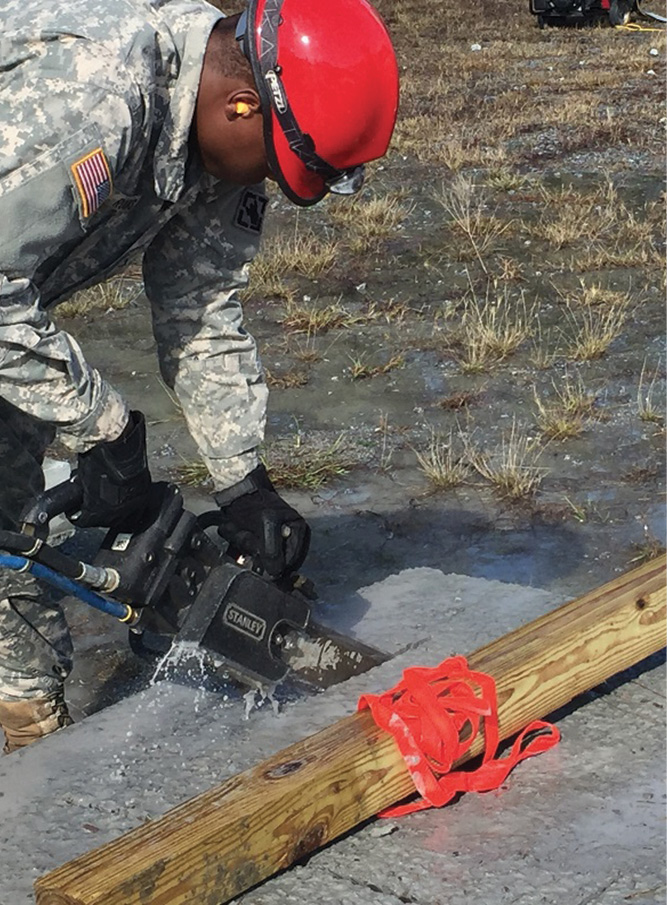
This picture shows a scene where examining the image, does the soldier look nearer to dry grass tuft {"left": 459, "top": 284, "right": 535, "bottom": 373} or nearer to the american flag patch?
the american flag patch

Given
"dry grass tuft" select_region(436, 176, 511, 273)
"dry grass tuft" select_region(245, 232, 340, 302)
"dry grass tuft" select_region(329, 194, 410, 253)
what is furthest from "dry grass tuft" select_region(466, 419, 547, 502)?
"dry grass tuft" select_region(329, 194, 410, 253)

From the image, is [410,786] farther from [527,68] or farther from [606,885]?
[527,68]

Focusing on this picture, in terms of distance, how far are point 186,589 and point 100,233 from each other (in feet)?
3.11

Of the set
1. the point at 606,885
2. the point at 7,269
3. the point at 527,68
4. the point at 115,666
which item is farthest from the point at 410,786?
the point at 527,68

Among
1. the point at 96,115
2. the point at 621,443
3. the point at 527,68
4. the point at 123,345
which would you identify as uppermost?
the point at 96,115

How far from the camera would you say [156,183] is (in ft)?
10.3

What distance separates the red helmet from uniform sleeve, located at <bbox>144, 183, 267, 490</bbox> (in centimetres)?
57

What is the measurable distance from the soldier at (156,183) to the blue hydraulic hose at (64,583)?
6.4 inches

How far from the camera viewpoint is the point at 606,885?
2.75 m

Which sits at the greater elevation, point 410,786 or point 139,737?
point 410,786

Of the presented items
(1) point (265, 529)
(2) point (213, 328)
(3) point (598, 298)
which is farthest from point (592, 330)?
(1) point (265, 529)

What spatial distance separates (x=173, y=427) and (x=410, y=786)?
3.79 meters

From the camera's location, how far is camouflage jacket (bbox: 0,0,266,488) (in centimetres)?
277

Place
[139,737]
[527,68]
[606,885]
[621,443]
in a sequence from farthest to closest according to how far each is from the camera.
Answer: [527,68], [621,443], [139,737], [606,885]
